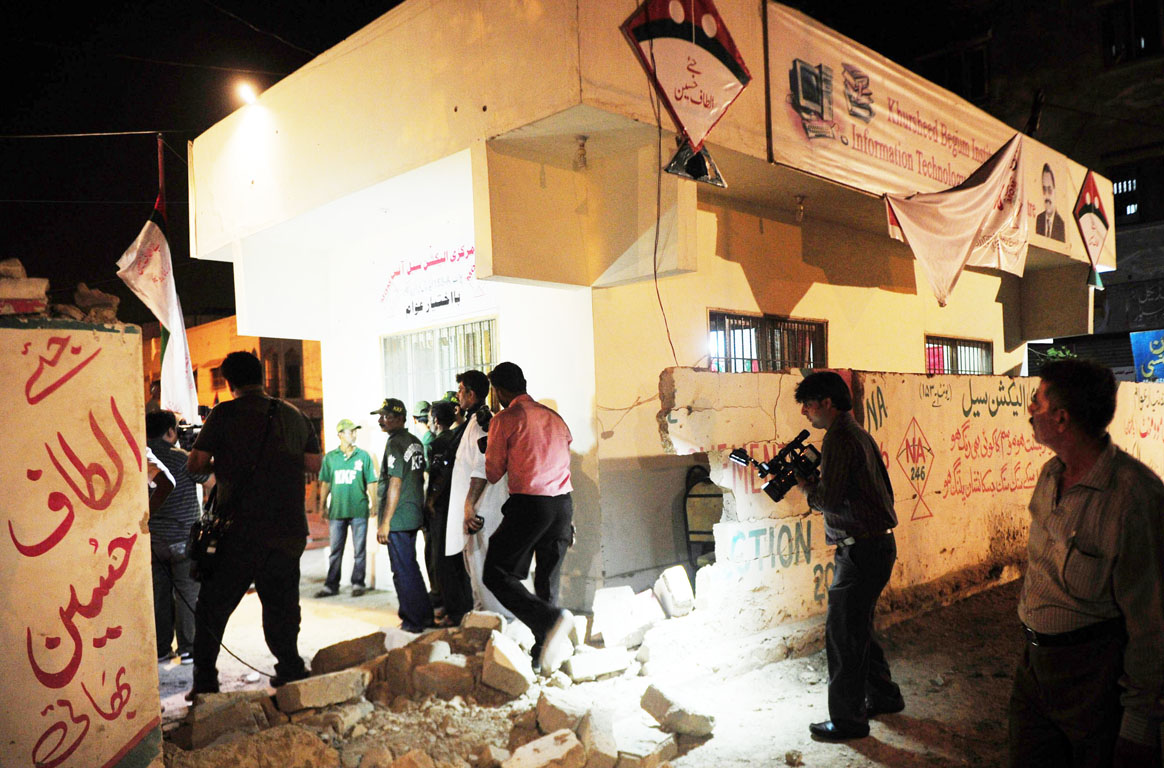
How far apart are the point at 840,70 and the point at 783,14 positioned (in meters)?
1.01

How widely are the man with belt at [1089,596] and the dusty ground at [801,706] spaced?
158cm

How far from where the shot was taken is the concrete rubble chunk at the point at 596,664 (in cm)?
487

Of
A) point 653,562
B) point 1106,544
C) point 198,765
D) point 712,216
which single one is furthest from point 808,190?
point 198,765

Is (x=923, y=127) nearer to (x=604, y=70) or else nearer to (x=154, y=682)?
(x=604, y=70)

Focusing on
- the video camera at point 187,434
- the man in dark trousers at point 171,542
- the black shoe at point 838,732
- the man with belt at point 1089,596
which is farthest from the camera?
the video camera at point 187,434

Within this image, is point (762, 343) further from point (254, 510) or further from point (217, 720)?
point (217, 720)

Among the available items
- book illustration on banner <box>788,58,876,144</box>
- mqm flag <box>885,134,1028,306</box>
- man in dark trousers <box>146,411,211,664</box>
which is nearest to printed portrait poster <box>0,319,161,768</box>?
man in dark trousers <box>146,411,211,664</box>

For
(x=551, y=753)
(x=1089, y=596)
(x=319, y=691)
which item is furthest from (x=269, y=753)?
(x=1089, y=596)

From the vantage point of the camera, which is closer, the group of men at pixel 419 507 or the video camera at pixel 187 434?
the group of men at pixel 419 507

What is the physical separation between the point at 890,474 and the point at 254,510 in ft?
15.5

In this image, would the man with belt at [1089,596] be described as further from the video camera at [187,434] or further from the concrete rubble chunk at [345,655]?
the video camera at [187,434]

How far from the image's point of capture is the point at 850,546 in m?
4.13

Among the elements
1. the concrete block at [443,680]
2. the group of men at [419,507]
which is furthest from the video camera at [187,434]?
the concrete block at [443,680]

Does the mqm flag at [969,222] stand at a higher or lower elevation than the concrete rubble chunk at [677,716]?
higher
